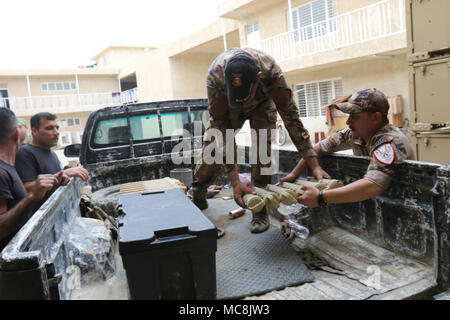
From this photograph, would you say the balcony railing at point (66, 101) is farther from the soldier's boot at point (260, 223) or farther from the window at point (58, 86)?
the soldier's boot at point (260, 223)

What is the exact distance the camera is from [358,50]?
1082 centimetres

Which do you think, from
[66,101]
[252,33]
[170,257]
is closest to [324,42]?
[252,33]

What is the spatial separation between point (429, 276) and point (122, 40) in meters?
33.8

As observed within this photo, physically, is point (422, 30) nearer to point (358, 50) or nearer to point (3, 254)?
point (3, 254)

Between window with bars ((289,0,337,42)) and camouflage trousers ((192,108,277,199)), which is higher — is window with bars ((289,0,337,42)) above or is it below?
above

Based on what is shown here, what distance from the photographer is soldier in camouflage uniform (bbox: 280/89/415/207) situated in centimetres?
212

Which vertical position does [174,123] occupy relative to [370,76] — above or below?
below

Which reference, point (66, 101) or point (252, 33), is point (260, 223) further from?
point (66, 101)

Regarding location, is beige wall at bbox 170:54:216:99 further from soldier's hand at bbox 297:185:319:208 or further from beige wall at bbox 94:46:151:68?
soldier's hand at bbox 297:185:319:208

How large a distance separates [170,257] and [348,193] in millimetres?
1143

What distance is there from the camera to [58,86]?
28.0 meters

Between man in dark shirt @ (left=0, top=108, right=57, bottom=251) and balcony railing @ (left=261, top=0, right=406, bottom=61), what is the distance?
10223 mm

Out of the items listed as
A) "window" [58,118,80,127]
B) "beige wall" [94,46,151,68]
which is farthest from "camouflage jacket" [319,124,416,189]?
"beige wall" [94,46,151,68]
